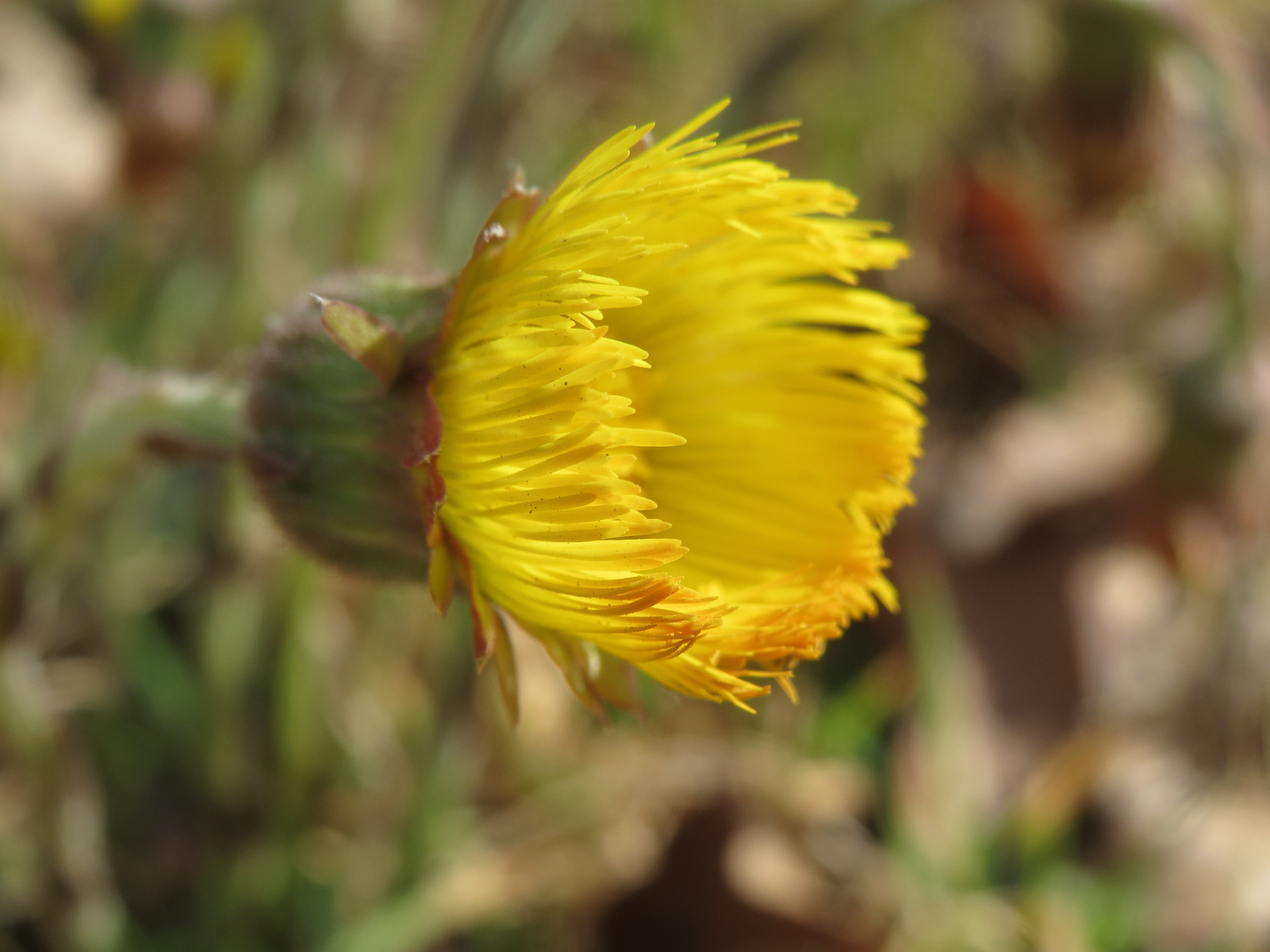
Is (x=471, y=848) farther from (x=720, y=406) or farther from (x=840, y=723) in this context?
(x=720, y=406)

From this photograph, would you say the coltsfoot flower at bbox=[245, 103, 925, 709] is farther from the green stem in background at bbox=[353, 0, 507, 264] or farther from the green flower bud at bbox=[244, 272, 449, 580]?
the green stem in background at bbox=[353, 0, 507, 264]

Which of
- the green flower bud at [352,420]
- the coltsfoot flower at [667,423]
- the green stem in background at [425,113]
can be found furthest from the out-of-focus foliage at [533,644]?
the coltsfoot flower at [667,423]

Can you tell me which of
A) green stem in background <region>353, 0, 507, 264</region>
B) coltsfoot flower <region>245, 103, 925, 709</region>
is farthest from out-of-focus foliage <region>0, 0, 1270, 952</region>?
coltsfoot flower <region>245, 103, 925, 709</region>

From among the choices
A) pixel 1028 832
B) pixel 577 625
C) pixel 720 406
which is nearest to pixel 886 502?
pixel 720 406

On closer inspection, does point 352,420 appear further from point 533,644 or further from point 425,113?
point 533,644

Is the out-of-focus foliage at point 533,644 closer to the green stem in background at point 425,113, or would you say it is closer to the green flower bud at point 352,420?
the green stem in background at point 425,113

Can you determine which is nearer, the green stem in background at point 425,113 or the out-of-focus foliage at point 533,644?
the green stem in background at point 425,113

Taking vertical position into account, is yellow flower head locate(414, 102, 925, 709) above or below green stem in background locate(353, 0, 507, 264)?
below
